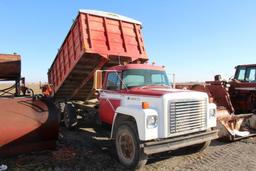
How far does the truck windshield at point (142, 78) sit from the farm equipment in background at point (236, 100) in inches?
86.3

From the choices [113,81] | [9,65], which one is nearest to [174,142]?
[113,81]

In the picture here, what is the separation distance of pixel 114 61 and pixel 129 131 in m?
4.15

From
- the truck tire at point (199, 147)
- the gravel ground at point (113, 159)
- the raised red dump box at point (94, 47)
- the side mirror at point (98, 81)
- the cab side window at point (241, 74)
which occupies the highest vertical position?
the raised red dump box at point (94, 47)

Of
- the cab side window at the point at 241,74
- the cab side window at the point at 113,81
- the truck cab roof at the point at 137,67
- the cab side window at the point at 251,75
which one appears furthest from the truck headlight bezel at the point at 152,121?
the cab side window at the point at 241,74

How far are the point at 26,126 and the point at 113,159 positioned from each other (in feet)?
7.03

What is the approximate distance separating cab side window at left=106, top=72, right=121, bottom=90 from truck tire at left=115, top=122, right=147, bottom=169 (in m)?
1.24

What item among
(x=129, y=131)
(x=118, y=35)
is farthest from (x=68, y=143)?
(x=118, y=35)

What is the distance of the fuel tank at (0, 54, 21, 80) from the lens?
7875mm

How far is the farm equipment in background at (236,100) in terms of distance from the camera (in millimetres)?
8222

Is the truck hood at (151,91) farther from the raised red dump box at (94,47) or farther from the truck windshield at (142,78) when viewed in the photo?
the raised red dump box at (94,47)

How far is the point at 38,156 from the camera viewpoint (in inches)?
262

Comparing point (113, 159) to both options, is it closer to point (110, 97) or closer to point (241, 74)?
point (110, 97)


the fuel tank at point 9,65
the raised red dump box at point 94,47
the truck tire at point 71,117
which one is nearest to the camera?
the fuel tank at point 9,65

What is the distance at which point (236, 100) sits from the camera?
1068 centimetres
